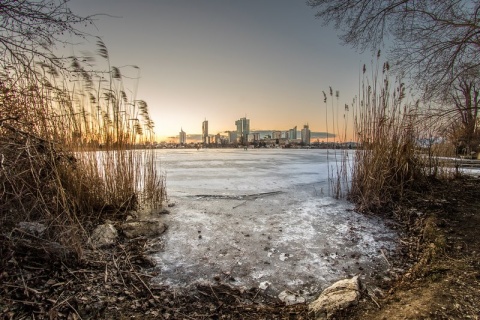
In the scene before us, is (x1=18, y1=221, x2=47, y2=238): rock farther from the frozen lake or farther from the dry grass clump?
the dry grass clump

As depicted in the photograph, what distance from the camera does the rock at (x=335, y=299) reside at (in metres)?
1.46

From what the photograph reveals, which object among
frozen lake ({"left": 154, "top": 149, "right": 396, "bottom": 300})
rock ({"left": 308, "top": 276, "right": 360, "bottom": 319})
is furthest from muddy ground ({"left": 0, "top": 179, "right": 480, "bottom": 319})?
frozen lake ({"left": 154, "top": 149, "right": 396, "bottom": 300})

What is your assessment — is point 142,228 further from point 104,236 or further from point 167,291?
point 167,291

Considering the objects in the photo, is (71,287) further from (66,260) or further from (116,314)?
(116,314)

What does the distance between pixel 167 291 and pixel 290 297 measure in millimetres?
823

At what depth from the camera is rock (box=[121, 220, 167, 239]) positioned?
7.98ft

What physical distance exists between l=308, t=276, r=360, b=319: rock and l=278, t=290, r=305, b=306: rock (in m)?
0.11

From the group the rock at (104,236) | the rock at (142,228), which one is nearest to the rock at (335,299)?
the rock at (142,228)

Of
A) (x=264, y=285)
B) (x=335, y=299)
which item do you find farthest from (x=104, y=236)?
(x=335, y=299)

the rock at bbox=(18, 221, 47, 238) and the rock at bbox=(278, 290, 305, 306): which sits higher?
the rock at bbox=(18, 221, 47, 238)

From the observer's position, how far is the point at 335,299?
60.1 inches

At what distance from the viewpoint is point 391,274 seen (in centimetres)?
197

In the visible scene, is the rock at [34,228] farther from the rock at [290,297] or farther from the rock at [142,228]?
the rock at [290,297]

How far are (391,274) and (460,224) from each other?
123 centimetres
